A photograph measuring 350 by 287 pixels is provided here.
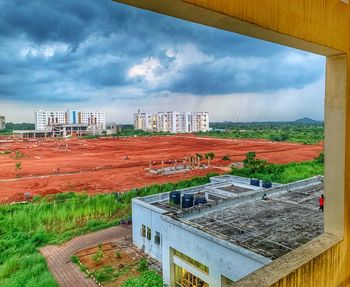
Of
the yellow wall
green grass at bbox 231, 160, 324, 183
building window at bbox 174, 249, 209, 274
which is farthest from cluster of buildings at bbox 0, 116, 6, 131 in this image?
the yellow wall

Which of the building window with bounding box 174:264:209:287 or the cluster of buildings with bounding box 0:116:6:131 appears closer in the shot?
the building window with bounding box 174:264:209:287

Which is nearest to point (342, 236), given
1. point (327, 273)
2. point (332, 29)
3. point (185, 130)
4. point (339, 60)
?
point (327, 273)

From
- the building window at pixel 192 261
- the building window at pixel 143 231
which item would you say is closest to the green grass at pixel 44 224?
the building window at pixel 143 231

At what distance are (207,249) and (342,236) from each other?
151 inches

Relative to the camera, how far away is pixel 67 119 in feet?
237

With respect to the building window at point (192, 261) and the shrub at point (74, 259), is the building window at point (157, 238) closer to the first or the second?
the building window at point (192, 261)

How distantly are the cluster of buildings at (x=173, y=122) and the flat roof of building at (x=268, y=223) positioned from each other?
2517 inches

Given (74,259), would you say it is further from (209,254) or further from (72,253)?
(209,254)

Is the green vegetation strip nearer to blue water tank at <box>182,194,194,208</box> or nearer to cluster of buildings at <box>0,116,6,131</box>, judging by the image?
blue water tank at <box>182,194,194,208</box>

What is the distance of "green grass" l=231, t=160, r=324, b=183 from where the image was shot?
21.4m

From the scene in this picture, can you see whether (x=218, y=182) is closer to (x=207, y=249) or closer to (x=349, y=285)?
(x=207, y=249)

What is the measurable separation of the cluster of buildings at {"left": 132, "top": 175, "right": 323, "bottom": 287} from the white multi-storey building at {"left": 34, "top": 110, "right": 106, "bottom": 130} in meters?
61.3

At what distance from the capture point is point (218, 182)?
1292 cm

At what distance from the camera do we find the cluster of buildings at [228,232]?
17.0 ft
